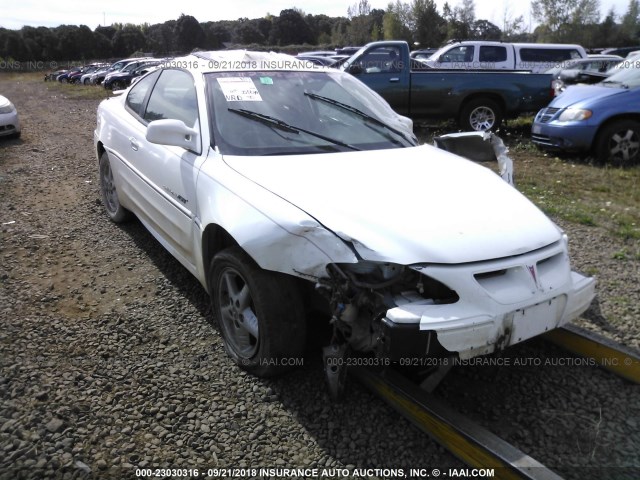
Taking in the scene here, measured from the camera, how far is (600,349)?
307 centimetres

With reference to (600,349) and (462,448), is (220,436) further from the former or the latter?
(600,349)

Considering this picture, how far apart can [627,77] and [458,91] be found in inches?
118

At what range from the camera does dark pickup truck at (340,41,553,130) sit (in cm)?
1046

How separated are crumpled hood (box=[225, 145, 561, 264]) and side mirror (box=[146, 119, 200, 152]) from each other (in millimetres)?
363

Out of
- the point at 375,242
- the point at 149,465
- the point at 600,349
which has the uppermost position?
the point at 375,242

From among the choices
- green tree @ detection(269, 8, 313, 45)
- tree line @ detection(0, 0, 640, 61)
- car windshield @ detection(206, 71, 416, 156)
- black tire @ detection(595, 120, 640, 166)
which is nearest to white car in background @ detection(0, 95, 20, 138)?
car windshield @ detection(206, 71, 416, 156)

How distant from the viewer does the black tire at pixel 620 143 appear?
777 centimetres

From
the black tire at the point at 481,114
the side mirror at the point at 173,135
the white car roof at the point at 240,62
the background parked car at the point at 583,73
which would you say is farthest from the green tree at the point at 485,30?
the side mirror at the point at 173,135

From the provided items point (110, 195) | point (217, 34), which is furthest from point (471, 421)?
point (217, 34)

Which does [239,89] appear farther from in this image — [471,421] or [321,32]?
[321,32]

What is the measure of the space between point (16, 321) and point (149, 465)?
5.88ft

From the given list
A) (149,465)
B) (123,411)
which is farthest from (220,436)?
(123,411)

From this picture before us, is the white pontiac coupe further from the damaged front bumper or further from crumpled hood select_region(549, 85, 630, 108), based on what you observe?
crumpled hood select_region(549, 85, 630, 108)

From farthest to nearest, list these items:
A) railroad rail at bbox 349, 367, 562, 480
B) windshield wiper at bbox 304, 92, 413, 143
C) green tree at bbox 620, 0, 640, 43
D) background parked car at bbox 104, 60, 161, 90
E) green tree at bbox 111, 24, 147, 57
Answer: green tree at bbox 111, 24, 147, 57 → green tree at bbox 620, 0, 640, 43 → background parked car at bbox 104, 60, 161, 90 → windshield wiper at bbox 304, 92, 413, 143 → railroad rail at bbox 349, 367, 562, 480
